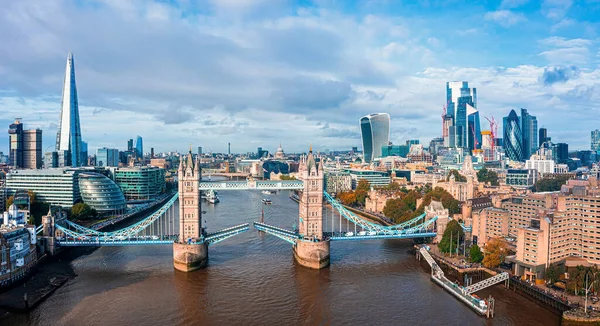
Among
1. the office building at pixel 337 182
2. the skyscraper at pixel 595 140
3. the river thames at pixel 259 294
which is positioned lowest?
the river thames at pixel 259 294

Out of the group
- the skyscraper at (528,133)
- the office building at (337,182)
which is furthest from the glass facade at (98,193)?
the skyscraper at (528,133)

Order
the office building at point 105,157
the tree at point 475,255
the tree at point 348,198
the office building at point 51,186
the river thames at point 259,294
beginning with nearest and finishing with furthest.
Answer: the river thames at point 259,294, the tree at point 475,255, the office building at point 51,186, the tree at point 348,198, the office building at point 105,157

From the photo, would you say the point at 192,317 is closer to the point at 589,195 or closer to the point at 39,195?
the point at 589,195

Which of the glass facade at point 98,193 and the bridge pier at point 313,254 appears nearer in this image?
the bridge pier at point 313,254

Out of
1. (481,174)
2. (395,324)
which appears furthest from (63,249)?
(481,174)

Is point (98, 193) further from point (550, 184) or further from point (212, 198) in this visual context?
point (550, 184)

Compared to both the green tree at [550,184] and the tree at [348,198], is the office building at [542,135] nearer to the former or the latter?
the green tree at [550,184]

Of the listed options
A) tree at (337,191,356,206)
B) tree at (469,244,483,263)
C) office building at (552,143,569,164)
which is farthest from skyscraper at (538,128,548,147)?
tree at (469,244,483,263)
